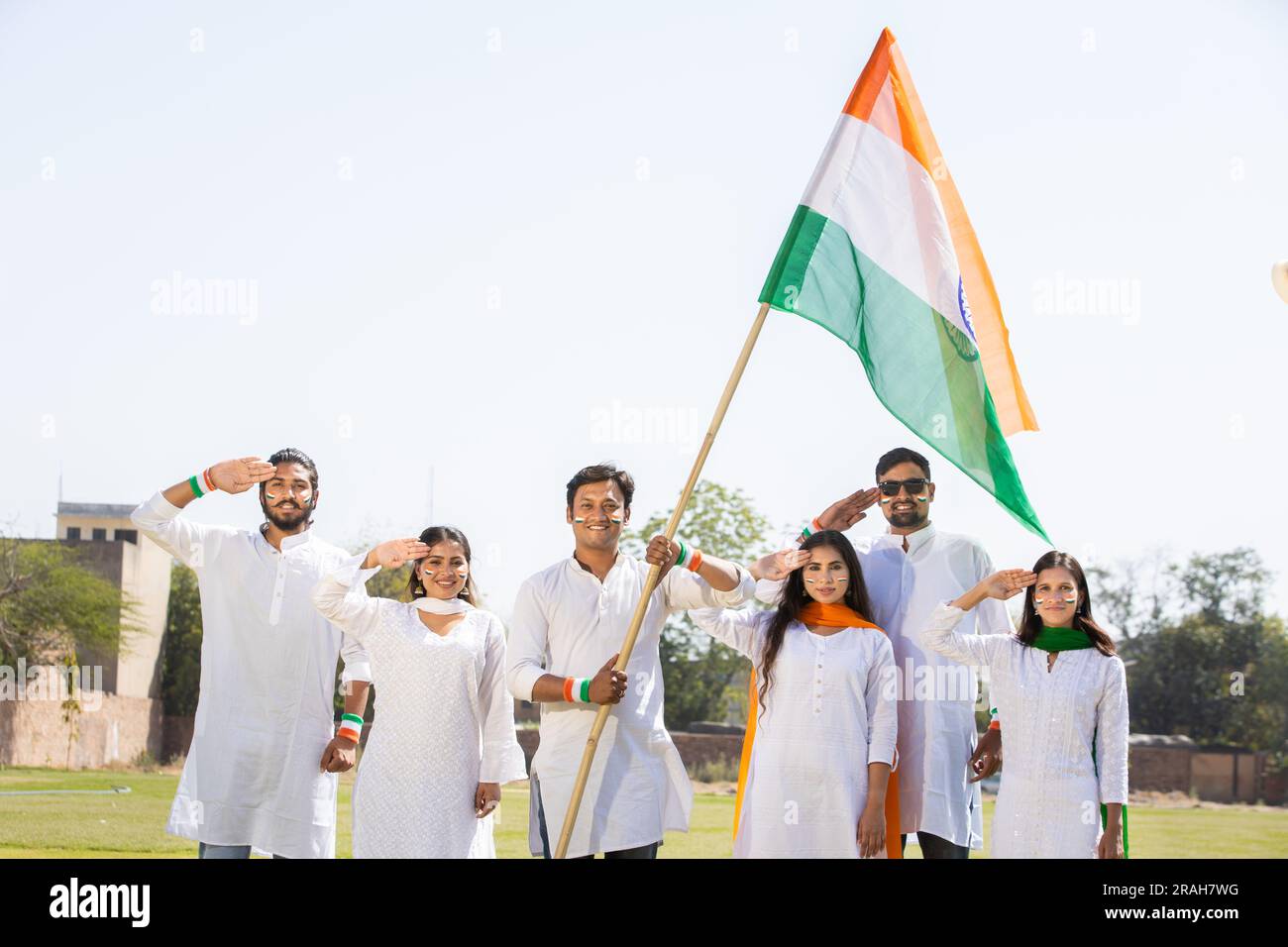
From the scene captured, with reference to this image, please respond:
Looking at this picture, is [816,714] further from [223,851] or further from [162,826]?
[162,826]

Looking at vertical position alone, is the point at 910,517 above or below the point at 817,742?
above

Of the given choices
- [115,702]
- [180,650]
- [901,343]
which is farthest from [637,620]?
[180,650]

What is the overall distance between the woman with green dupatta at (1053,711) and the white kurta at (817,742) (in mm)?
360

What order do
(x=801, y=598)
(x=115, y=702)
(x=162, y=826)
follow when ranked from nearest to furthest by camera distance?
(x=801, y=598) < (x=162, y=826) < (x=115, y=702)

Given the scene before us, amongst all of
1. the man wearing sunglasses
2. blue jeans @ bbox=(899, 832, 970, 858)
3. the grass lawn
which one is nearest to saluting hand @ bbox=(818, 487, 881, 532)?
the man wearing sunglasses

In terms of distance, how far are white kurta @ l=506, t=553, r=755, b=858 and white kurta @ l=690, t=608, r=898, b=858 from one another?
0.89 feet

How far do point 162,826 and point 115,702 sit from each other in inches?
580

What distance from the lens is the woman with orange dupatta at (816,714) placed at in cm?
536

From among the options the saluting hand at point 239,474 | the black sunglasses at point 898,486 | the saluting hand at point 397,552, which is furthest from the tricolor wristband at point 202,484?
the black sunglasses at point 898,486

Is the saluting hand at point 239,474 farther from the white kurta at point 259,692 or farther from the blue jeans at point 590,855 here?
the blue jeans at point 590,855

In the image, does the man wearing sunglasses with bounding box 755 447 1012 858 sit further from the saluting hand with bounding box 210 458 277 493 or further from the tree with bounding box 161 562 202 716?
the tree with bounding box 161 562 202 716

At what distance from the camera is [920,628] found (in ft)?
19.3

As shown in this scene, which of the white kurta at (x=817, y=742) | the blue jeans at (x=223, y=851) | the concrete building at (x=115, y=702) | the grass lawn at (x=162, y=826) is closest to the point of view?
the white kurta at (x=817, y=742)
